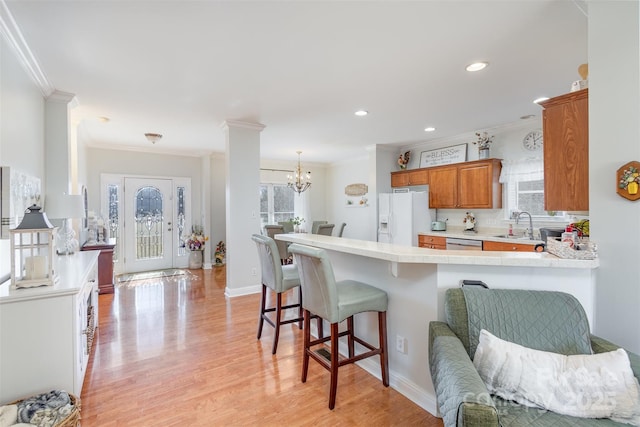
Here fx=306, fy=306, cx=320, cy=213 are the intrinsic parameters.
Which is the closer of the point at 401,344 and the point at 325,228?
the point at 401,344

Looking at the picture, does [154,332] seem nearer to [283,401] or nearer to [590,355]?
[283,401]

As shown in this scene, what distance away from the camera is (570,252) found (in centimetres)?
169

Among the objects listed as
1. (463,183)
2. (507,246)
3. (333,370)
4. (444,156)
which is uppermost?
(444,156)

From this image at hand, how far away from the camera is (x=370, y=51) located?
7.91 feet

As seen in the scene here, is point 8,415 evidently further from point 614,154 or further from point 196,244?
point 196,244

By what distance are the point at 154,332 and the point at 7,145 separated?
2.08 m

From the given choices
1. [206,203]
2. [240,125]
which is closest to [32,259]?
[240,125]

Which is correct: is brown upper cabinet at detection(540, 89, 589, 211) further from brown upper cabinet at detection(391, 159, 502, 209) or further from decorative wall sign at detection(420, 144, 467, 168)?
decorative wall sign at detection(420, 144, 467, 168)

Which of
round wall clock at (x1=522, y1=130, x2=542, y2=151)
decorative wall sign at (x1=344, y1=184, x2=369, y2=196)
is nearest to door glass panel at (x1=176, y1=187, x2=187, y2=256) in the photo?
decorative wall sign at (x1=344, y1=184, x2=369, y2=196)

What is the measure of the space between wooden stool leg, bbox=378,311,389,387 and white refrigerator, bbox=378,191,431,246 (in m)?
3.29

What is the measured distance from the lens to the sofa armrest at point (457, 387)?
1053 millimetres

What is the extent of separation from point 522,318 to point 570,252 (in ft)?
1.66

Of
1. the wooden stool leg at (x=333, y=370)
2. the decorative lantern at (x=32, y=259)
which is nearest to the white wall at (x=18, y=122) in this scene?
the decorative lantern at (x=32, y=259)

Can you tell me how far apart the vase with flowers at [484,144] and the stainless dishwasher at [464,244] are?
138 centimetres
